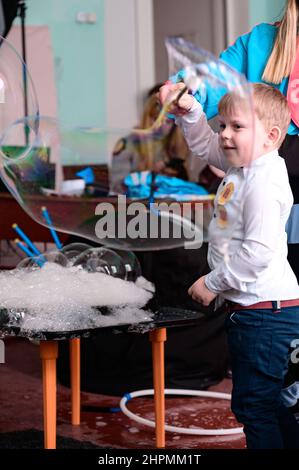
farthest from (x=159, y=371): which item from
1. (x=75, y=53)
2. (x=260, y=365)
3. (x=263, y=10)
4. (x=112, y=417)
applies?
(x=263, y=10)

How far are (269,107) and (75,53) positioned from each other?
375 cm

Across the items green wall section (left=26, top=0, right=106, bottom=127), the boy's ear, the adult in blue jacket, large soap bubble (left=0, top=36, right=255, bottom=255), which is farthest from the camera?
green wall section (left=26, top=0, right=106, bottom=127)

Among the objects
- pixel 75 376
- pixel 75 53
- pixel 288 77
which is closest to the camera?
pixel 288 77

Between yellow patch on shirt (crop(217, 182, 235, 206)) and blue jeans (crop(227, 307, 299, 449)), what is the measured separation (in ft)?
0.83

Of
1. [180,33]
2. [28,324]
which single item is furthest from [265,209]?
[180,33]

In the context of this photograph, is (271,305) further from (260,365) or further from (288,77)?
(288,77)

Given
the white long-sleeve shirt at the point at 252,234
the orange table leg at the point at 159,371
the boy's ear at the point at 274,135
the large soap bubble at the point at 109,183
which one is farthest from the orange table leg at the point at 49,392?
the boy's ear at the point at 274,135

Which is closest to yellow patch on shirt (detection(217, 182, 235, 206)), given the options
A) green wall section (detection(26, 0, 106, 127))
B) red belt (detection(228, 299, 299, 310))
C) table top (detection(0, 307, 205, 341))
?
red belt (detection(228, 299, 299, 310))

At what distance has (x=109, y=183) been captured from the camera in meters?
1.90

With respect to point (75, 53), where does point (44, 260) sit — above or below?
below

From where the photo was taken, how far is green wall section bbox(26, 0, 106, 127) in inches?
207

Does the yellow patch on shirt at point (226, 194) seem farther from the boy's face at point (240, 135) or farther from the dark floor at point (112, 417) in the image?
the dark floor at point (112, 417)

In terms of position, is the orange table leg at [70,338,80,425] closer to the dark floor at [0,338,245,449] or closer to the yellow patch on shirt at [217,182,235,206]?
the dark floor at [0,338,245,449]

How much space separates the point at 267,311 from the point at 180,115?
448 millimetres
